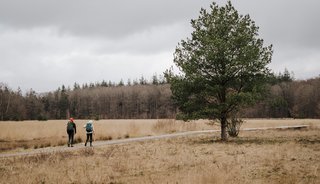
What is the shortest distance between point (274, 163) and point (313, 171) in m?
2.31

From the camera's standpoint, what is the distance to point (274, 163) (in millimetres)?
14125

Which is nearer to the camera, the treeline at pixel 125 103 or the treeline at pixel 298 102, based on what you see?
the treeline at pixel 298 102

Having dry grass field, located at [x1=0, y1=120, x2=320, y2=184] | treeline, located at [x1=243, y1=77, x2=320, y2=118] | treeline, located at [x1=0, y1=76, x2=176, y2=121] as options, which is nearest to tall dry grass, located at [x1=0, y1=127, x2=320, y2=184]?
dry grass field, located at [x1=0, y1=120, x2=320, y2=184]

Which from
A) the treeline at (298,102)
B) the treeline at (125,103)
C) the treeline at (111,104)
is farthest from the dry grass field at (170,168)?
the treeline at (111,104)

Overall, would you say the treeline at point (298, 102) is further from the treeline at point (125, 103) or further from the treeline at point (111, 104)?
the treeline at point (111, 104)

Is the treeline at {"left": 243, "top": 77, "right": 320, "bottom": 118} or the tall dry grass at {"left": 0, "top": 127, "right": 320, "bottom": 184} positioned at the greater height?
the treeline at {"left": 243, "top": 77, "right": 320, "bottom": 118}

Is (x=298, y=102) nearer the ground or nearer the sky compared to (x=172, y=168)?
nearer the sky

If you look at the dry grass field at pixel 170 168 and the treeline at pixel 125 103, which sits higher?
the treeline at pixel 125 103

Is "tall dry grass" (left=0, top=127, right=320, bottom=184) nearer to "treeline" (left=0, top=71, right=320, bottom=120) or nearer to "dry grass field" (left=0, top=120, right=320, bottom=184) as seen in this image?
"dry grass field" (left=0, top=120, right=320, bottom=184)

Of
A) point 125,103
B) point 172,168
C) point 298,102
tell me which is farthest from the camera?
point 125,103

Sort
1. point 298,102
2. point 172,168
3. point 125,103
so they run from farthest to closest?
point 125,103
point 298,102
point 172,168

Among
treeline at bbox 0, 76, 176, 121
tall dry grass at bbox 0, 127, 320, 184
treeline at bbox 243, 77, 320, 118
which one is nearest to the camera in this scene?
tall dry grass at bbox 0, 127, 320, 184

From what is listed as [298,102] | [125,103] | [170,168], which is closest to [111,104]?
[125,103]

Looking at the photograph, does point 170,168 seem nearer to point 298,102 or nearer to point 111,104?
point 298,102
